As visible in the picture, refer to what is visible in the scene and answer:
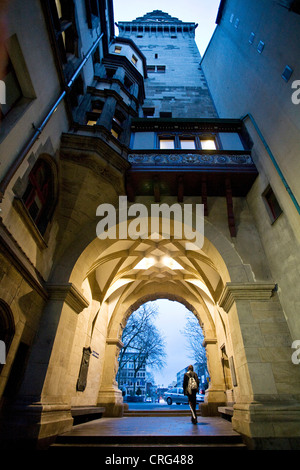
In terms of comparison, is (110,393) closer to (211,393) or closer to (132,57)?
(211,393)

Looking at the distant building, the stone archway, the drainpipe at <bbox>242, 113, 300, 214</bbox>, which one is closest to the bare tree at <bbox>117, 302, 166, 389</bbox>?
the distant building

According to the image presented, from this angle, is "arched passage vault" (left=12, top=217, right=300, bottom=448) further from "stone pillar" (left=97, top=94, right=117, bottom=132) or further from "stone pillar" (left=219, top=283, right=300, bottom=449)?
A: "stone pillar" (left=97, top=94, right=117, bottom=132)

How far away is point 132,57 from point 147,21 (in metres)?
16.0

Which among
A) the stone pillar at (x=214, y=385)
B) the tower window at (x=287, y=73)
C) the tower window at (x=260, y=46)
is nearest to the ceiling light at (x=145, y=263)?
the stone pillar at (x=214, y=385)

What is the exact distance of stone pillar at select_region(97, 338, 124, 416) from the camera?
10.1 meters

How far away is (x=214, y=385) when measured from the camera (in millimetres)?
10820

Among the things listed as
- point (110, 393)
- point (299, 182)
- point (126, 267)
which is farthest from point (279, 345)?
point (110, 393)

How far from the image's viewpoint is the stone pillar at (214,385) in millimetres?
10227

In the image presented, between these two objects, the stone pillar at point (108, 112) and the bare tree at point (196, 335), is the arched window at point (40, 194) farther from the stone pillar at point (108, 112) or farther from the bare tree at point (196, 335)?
the bare tree at point (196, 335)

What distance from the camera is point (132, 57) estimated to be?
16.1 meters

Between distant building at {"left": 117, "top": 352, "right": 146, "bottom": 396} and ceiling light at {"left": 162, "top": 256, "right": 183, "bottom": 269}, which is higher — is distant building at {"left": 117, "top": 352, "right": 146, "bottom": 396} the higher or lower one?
the lower one

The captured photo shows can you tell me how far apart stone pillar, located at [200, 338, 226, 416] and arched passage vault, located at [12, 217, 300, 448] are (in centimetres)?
5

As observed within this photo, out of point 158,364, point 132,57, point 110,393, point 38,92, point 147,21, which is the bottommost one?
point 110,393
